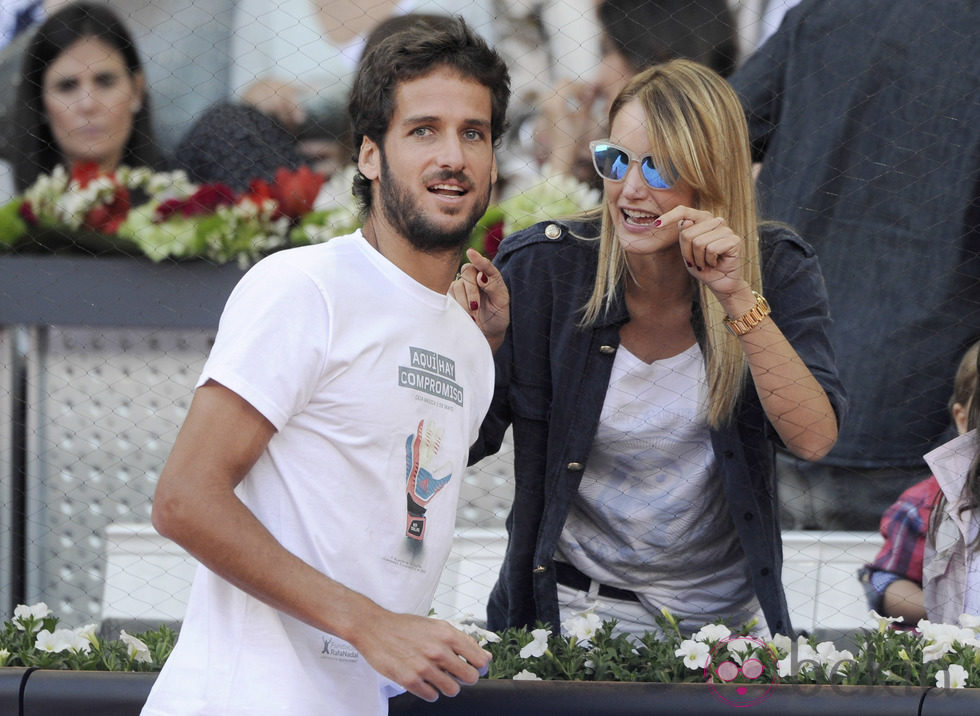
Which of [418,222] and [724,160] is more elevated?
[724,160]

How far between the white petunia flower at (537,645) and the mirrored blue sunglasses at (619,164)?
0.69 metres

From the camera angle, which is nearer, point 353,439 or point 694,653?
point 353,439

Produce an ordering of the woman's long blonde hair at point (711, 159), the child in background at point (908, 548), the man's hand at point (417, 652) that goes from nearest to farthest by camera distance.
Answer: the man's hand at point (417, 652) → the woman's long blonde hair at point (711, 159) → the child in background at point (908, 548)

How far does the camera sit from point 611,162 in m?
2.00

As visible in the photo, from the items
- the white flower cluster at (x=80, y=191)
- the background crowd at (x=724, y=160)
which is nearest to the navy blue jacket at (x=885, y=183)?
the background crowd at (x=724, y=160)

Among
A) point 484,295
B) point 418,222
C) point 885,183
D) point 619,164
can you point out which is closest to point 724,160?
point 619,164

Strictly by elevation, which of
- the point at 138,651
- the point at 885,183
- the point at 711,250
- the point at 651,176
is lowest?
the point at 138,651

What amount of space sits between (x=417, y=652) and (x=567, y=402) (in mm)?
844

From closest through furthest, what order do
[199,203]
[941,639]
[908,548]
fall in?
[941,639], [908,548], [199,203]

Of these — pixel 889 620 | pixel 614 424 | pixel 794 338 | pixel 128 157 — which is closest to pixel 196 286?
pixel 128 157

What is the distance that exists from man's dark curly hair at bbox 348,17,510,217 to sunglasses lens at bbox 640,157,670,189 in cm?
39

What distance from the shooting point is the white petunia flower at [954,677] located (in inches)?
70.5

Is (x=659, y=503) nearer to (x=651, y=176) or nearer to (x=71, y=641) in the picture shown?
(x=651, y=176)

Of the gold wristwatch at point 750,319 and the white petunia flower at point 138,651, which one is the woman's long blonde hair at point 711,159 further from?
the white petunia flower at point 138,651
